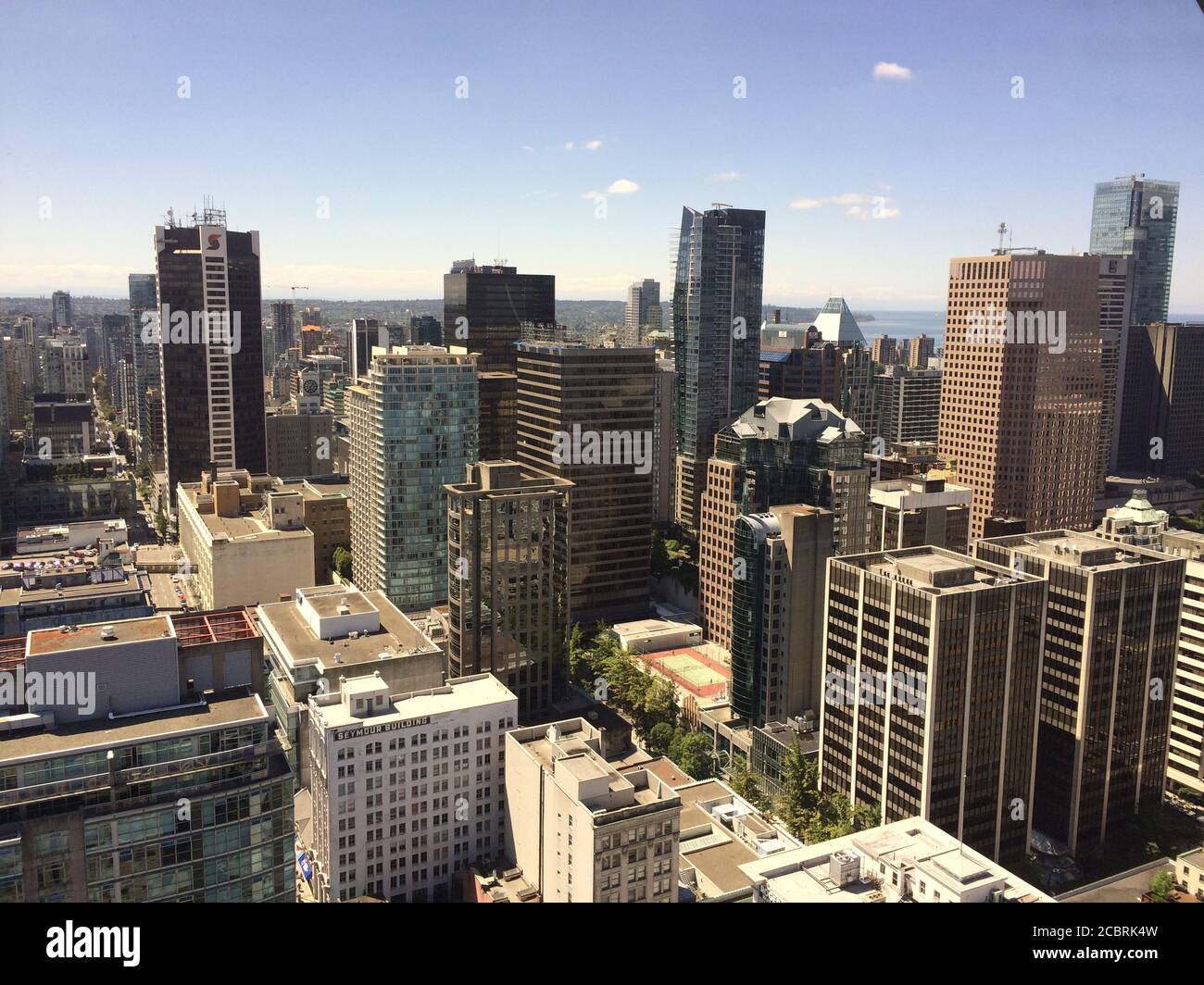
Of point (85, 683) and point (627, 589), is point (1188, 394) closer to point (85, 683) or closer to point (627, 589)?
point (627, 589)

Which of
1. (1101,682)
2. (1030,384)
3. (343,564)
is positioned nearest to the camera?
(1101,682)

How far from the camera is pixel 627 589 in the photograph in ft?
152

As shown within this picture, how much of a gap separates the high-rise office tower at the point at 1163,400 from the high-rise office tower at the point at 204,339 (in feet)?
205

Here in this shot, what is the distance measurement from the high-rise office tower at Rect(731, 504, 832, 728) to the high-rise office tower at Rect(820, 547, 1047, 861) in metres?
4.44

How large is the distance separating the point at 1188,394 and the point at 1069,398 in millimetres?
29462

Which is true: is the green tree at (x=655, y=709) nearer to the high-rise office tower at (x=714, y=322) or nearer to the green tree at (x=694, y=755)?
the green tree at (x=694, y=755)

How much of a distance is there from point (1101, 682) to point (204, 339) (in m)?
53.1

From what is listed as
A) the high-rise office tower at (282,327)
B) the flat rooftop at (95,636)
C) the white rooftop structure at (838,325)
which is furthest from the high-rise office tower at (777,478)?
the high-rise office tower at (282,327)

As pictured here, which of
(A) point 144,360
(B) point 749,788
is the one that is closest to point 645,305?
(A) point 144,360

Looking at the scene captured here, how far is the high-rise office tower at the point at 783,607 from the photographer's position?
32.5 meters

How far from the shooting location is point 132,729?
16.9 m

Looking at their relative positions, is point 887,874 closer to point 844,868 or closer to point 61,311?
point 844,868

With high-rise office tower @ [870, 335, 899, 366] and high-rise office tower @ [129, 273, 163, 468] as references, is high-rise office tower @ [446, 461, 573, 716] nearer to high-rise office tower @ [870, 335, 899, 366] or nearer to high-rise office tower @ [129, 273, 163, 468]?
high-rise office tower @ [129, 273, 163, 468]
